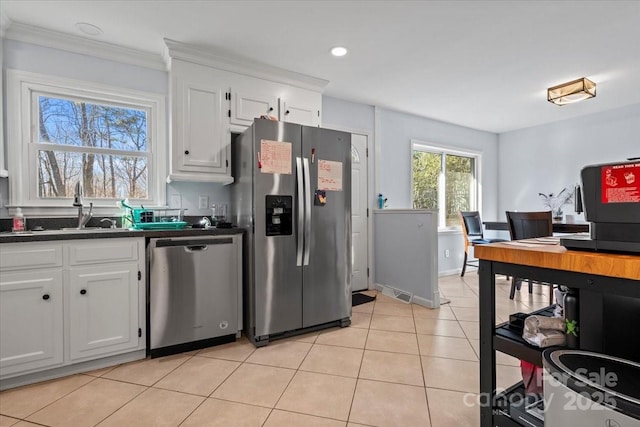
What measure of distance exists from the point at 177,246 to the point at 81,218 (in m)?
0.87

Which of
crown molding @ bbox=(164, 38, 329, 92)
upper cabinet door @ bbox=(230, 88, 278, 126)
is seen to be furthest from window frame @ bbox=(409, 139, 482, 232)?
upper cabinet door @ bbox=(230, 88, 278, 126)

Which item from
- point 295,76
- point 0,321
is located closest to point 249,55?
point 295,76

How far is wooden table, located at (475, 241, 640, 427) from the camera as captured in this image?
812 millimetres

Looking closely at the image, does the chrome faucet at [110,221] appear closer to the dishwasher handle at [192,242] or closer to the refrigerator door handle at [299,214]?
the dishwasher handle at [192,242]

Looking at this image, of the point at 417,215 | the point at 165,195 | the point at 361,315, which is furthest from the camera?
the point at 417,215

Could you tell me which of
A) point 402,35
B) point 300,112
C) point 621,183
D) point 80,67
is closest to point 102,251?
point 80,67

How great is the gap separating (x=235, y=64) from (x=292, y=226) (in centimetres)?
162

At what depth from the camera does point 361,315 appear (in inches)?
120

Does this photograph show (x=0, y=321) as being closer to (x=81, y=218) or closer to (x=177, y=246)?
(x=81, y=218)

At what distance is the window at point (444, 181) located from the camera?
468 cm

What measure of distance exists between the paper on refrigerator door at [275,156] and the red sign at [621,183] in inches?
76.7

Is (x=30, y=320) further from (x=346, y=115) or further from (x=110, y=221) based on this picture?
(x=346, y=115)

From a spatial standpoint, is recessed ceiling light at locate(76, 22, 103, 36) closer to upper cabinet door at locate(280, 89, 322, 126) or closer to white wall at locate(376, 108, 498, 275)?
upper cabinet door at locate(280, 89, 322, 126)

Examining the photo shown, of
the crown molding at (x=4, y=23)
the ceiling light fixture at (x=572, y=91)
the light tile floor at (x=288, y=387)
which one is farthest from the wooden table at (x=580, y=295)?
the crown molding at (x=4, y=23)
